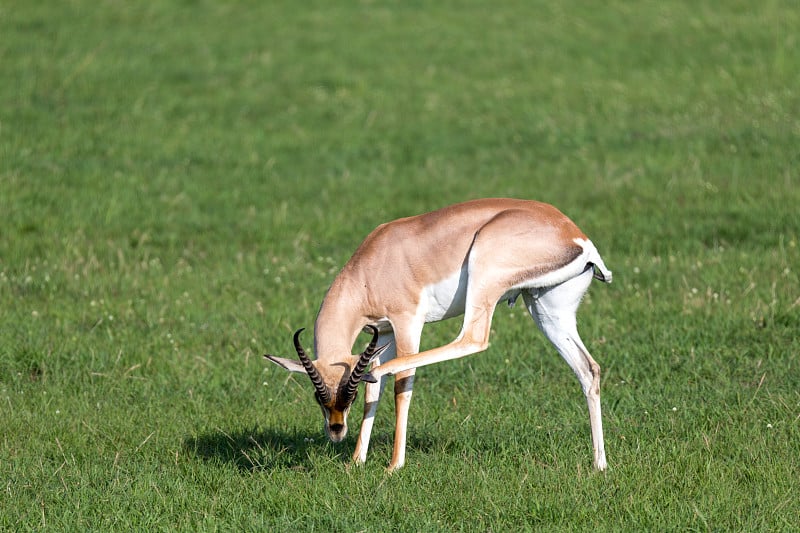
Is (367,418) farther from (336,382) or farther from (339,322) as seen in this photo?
(339,322)

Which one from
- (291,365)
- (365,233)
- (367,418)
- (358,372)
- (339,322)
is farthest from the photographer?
(365,233)

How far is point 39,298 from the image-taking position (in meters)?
10.6

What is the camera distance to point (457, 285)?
23.0 feet

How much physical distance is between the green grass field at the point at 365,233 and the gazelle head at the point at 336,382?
1.30ft

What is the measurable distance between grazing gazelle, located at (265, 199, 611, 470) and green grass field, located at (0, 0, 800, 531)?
0.62 m

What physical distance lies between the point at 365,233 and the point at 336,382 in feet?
20.4

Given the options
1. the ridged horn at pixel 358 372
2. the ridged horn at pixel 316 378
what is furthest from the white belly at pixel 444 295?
the ridged horn at pixel 316 378

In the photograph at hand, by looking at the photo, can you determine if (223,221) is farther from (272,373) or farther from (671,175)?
(671,175)

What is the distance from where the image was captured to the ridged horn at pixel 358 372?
6.41 metres

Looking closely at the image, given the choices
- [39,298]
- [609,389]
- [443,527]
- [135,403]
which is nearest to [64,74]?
[39,298]

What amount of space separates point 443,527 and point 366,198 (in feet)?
27.7

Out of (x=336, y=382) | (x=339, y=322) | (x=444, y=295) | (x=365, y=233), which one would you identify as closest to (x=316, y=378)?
(x=336, y=382)

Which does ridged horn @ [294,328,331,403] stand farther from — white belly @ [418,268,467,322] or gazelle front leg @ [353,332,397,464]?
white belly @ [418,268,467,322]

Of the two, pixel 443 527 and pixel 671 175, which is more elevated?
pixel 443 527
